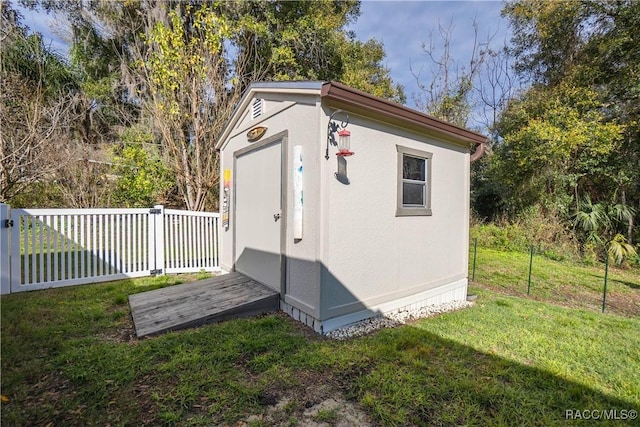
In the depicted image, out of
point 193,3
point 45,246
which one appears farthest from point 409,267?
point 193,3

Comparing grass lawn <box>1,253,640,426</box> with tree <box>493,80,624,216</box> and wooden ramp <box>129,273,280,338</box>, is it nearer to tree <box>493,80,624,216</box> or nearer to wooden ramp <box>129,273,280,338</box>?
wooden ramp <box>129,273,280,338</box>

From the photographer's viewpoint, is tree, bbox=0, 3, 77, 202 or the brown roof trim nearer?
the brown roof trim

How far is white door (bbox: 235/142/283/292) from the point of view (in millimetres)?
4070

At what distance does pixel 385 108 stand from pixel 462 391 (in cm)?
299

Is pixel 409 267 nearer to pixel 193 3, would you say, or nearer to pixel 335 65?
pixel 335 65

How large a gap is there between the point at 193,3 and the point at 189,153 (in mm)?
5483

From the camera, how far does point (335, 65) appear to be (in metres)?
11.4

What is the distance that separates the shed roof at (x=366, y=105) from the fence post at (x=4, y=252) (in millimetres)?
3638

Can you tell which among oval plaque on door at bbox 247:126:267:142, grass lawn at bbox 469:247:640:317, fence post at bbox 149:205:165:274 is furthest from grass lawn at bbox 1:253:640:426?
oval plaque on door at bbox 247:126:267:142

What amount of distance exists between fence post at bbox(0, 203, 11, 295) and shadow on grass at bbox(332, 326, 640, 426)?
494 cm

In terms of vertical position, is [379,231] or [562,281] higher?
[379,231]

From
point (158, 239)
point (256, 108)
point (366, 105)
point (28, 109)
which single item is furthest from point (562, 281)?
point (28, 109)

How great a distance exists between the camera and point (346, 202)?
11.4ft

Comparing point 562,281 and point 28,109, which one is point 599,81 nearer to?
point 562,281
